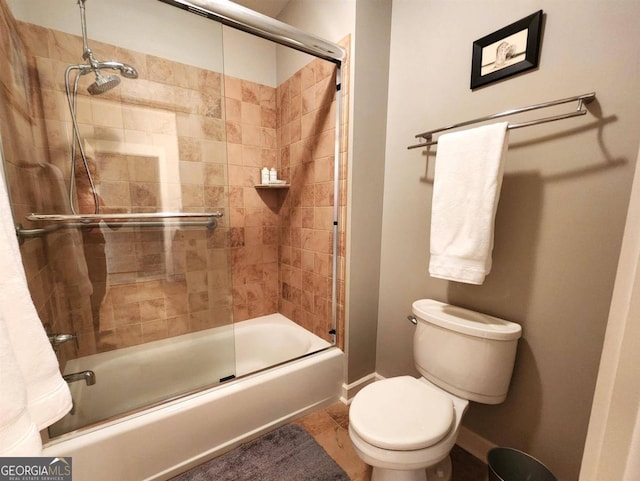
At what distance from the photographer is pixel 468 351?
1.10m

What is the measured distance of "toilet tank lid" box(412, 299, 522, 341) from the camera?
3.44 ft

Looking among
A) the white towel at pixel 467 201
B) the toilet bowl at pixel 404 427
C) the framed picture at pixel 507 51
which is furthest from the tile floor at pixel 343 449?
the framed picture at pixel 507 51

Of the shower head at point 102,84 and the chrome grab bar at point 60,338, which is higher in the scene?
the shower head at point 102,84

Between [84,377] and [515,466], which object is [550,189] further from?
[84,377]

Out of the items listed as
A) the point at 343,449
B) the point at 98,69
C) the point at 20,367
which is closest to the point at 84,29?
the point at 98,69

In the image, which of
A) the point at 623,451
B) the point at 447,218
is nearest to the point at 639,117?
the point at 447,218

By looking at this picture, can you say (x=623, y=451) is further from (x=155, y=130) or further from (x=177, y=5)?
(x=155, y=130)

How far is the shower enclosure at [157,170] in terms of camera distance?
126 centimetres

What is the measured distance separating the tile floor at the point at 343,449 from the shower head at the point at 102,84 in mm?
2085

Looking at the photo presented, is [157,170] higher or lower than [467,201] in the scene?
higher

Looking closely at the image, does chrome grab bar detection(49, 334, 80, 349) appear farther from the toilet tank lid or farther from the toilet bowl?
the toilet tank lid

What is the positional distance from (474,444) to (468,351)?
0.57 meters

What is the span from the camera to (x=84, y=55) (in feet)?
4.47

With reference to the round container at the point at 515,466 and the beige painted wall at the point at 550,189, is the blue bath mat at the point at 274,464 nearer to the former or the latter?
the round container at the point at 515,466
